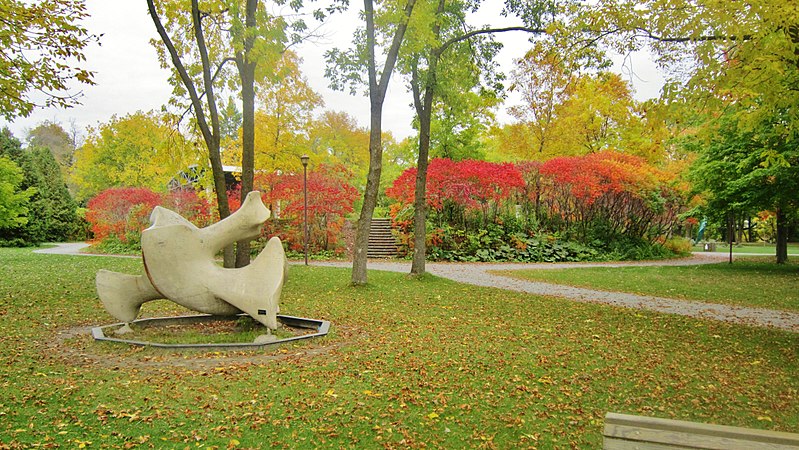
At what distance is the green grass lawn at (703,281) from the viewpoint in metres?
12.0

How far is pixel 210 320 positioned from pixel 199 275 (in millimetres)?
1388

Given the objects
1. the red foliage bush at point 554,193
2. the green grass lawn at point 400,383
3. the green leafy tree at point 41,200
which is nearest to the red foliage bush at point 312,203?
the red foliage bush at point 554,193

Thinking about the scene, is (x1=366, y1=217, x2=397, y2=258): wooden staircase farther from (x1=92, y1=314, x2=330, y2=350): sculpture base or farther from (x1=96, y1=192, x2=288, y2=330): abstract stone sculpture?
(x1=96, y1=192, x2=288, y2=330): abstract stone sculpture

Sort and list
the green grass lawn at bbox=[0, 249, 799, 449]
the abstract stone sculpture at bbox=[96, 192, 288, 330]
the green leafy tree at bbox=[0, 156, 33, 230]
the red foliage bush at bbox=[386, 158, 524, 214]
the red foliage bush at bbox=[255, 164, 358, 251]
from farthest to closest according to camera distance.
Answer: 1. the red foliage bush at bbox=[386, 158, 524, 214]
2. the red foliage bush at bbox=[255, 164, 358, 251]
3. the green leafy tree at bbox=[0, 156, 33, 230]
4. the abstract stone sculpture at bbox=[96, 192, 288, 330]
5. the green grass lawn at bbox=[0, 249, 799, 449]

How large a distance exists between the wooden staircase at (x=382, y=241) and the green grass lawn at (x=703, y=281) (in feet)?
23.7

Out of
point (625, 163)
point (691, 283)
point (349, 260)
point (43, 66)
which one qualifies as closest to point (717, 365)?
point (691, 283)

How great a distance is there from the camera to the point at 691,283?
14.7 meters

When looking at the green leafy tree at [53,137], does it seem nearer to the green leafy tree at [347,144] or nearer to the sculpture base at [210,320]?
the green leafy tree at [347,144]

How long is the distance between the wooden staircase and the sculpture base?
47.8 ft

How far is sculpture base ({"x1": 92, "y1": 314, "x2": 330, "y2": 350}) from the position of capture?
21.0 feet

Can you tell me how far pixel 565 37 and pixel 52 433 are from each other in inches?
335

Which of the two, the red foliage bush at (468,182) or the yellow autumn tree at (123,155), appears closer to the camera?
the red foliage bush at (468,182)

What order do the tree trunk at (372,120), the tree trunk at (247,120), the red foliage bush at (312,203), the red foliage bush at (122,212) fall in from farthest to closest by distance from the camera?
the red foliage bush at (122,212), the red foliage bush at (312,203), the tree trunk at (372,120), the tree trunk at (247,120)

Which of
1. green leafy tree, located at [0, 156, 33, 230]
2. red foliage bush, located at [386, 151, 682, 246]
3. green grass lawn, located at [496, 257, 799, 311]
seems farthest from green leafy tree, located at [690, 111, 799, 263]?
green leafy tree, located at [0, 156, 33, 230]
